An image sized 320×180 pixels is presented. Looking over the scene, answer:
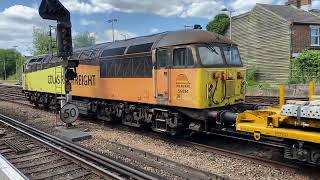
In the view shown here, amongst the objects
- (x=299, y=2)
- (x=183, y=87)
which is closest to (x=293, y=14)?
(x=299, y=2)

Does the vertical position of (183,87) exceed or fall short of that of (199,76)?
it falls short

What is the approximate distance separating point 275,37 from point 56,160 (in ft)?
92.8

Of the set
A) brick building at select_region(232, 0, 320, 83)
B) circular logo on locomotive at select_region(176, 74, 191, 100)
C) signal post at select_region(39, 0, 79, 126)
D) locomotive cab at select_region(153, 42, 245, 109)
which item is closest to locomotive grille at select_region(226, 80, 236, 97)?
locomotive cab at select_region(153, 42, 245, 109)

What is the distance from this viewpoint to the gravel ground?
8751 mm

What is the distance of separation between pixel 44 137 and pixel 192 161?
556cm

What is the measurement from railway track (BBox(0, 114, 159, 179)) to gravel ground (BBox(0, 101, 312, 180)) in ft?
2.66

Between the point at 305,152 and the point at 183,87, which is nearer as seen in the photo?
the point at 305,152

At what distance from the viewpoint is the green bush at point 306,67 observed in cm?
2916

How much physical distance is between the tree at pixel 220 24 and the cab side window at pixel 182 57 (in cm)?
3336

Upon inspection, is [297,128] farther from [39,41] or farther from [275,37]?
[39,41]

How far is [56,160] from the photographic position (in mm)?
10328

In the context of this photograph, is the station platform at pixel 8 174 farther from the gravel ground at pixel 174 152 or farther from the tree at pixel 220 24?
the tree at pixel 220 24

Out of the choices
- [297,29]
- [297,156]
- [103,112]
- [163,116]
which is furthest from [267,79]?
[297,156]

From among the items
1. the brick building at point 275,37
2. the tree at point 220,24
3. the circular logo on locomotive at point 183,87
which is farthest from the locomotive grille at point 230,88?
the tree at point 220,24
